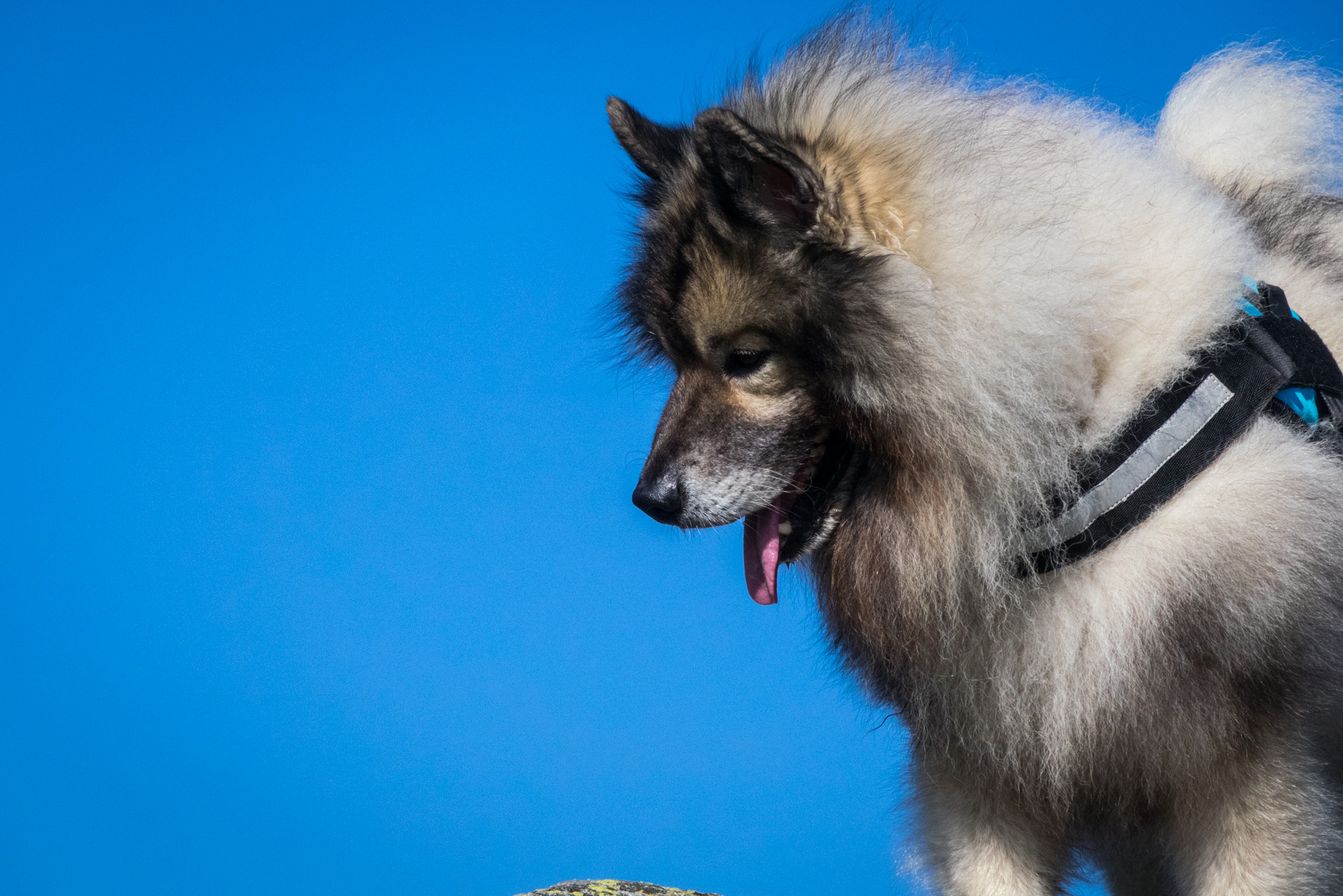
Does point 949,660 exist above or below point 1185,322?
below

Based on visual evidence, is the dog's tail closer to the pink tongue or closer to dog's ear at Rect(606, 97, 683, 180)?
dog's ear at Rect(606, 97, 683, 180)

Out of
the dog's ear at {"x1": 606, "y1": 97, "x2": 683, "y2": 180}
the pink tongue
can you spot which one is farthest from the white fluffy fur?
the dog's ear at {"x1": 606, "y1": 97, "x2": 683, "y2": 180}

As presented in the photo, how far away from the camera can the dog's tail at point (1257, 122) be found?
2.81 meters

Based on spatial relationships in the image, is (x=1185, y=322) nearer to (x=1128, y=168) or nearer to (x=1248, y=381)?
(x=1248, y=381)

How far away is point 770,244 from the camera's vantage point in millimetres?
2244

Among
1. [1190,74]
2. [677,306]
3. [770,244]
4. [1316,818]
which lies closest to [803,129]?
[770,244]

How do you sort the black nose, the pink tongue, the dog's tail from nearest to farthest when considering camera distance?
1. the black nose
2. the pink tongue
3. the dog's tail

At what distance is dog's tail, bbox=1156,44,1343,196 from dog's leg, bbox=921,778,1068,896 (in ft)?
5.00

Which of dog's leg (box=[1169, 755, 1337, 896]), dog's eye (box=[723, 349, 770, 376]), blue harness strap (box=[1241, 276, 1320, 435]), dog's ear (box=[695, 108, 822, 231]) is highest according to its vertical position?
dog's ear (box=[695, 108, 822, 231])

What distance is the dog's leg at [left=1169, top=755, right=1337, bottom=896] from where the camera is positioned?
217cm

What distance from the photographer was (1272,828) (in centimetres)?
217

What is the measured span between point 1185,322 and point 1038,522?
457mm

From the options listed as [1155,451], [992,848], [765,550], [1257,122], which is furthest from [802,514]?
[1257,122]

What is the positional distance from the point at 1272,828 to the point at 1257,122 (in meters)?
1.65
